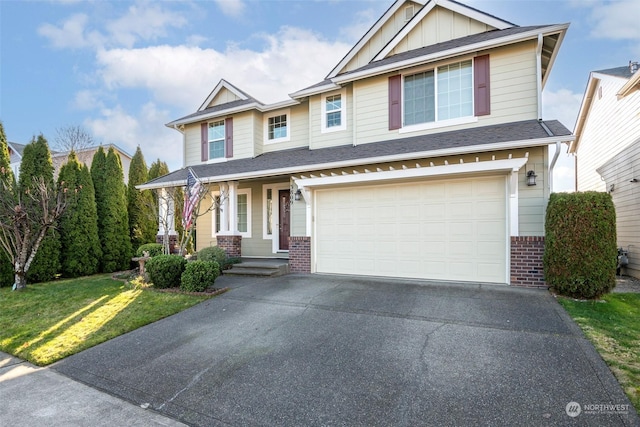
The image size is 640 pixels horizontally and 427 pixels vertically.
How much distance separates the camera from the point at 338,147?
9477 mm

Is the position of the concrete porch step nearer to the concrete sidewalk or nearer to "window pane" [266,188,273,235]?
"window pane" [266,188,273,235]

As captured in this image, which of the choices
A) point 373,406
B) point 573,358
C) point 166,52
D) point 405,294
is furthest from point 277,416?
point 166,52

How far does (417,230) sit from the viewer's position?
742cm

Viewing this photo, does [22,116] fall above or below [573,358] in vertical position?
above

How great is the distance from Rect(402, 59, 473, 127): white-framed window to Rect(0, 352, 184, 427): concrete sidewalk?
8078mm

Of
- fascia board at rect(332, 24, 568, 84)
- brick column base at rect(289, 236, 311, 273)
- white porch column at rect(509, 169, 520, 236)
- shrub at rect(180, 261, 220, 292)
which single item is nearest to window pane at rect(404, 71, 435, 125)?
fascia board at rect(332, 24, 568, 84)

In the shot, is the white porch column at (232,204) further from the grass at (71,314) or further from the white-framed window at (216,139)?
the grass at (71,314)

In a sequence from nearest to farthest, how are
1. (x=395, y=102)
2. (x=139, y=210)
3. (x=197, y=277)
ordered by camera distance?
(x=197, y=277) → (x=395, y=102) → (x=139, y=210)

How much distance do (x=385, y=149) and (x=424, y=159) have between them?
3.60 feet

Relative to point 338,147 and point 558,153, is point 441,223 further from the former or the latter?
point 338,147

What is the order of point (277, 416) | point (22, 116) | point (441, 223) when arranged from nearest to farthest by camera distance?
point (277, 416)
point (441, 223)
point (22, 116)

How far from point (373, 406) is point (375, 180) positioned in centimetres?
559

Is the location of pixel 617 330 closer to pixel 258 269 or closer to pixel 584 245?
pixel 584 245

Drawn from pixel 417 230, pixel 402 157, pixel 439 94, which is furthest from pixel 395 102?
→ pixel 417 230
